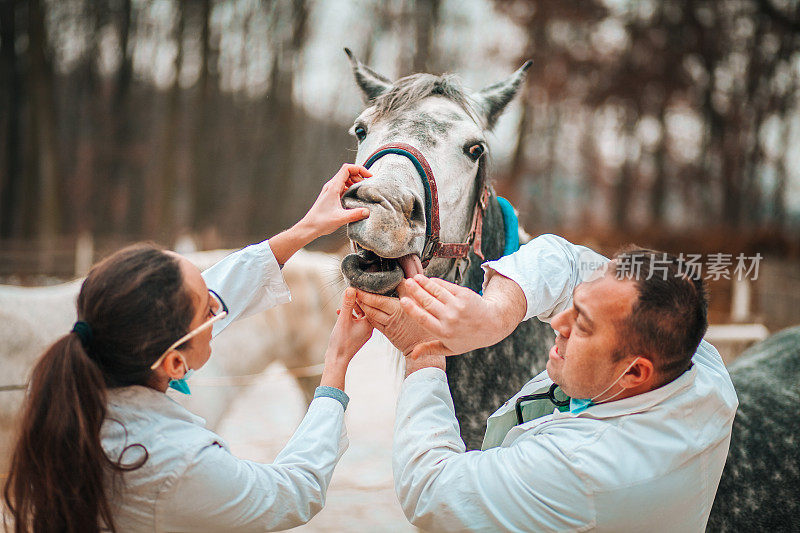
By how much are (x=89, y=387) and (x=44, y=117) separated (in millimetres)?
14918

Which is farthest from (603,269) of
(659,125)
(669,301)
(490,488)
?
(659,125)

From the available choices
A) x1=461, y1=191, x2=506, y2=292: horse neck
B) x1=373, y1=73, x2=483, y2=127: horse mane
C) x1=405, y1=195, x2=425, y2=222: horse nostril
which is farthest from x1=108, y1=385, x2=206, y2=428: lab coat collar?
x1=373, y1=73, x2=483, y2=127: horse mane

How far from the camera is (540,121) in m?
21.0

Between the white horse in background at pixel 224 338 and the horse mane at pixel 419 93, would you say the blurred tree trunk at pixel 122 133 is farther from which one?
the horse mane at pixel 419 93

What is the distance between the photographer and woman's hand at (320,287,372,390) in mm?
1789

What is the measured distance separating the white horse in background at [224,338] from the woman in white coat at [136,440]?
0.99 metres

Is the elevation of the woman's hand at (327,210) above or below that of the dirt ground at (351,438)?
above

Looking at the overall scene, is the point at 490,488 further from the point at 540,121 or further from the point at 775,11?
the point at 540,121

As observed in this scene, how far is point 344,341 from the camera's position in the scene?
6.07ft

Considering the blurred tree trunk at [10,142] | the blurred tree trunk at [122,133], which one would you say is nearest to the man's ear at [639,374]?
the blurred tree trunk at [122,133]

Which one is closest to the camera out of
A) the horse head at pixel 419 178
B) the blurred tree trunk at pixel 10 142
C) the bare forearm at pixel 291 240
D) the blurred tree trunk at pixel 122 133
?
the horse head at pixel 419 178

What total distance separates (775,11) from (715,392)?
1696cm

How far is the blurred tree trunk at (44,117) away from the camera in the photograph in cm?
1328

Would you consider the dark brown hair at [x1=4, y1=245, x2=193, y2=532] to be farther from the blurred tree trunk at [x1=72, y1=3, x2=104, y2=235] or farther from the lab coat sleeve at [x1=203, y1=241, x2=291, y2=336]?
the blurred tree trunk at [x1=72, y1=3, x2=104, y2=235]
